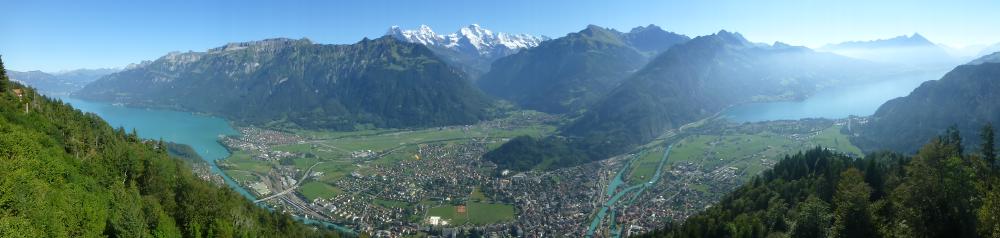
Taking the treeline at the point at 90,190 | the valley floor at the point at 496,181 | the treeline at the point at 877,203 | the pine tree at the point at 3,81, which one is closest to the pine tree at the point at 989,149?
the treeline at the point at 877,203

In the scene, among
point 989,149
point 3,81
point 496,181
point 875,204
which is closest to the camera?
point 875,204

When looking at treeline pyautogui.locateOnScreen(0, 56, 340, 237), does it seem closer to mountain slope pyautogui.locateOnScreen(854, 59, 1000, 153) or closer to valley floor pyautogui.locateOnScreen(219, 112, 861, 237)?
valley floor pyautogui.locateOnScreen(219, 112, 861, 237)

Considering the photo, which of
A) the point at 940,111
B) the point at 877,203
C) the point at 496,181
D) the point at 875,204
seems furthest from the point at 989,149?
the point at 940,111

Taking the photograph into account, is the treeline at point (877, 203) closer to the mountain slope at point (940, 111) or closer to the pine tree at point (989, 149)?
the pine tree at point (989, 149)

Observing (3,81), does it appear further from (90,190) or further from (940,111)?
(940,111)

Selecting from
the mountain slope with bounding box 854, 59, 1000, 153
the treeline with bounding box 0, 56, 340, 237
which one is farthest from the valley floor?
the treeline with bounding box 0, 56, 340, 237
